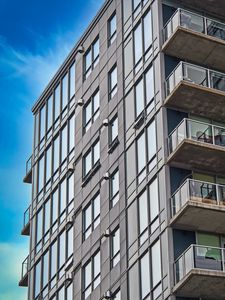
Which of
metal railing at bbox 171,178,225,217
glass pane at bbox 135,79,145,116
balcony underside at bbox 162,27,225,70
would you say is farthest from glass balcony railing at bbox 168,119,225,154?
balcony underside at bbox 162,27,225,70

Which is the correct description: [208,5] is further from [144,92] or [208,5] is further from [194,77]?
[144,92]

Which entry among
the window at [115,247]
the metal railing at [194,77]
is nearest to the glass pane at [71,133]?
the window at [115,247]

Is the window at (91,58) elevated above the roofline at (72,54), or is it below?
below

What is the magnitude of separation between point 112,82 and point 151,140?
6.75 meters

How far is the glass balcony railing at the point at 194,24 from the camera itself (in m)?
41.1

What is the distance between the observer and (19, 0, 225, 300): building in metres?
37.8

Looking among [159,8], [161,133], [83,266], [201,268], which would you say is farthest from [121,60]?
[201,268]

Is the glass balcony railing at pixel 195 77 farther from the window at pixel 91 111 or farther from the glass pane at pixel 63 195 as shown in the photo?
the glass pane at pixel 63 195

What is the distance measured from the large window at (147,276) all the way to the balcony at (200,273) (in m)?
1.32

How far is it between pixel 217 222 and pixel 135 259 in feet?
13.6

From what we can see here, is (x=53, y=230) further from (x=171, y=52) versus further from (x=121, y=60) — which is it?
(x=171, y=52)

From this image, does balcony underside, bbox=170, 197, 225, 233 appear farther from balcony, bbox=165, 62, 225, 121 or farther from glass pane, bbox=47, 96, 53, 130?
glass pane, bbox=47, 96, 53, 130

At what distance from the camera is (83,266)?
149 ft

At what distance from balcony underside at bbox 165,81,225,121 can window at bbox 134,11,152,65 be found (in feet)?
11.6
